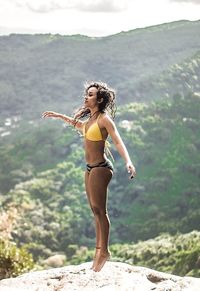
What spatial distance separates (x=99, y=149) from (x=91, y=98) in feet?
2.81

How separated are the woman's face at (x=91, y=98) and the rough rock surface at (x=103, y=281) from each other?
2.99m

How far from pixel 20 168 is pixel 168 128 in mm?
28452

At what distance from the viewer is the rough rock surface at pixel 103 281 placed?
10.8 metres

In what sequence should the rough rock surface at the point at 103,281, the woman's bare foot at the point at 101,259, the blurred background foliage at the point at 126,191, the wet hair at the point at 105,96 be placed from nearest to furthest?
the wet hair at the point at 105,96 < the woman's bare foot at the point at 101,259 < the rough rock surface at the point at 103,281 < the blurred background foliage at the point at 126,191

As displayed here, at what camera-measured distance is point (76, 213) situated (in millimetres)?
93688

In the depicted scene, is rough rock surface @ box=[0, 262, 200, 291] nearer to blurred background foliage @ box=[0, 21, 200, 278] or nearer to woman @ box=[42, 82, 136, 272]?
woman @ box=[42, 82, 136, 272]

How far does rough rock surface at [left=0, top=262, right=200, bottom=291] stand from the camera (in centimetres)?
1080

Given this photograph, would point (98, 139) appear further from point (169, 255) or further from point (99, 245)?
point (169, 255)

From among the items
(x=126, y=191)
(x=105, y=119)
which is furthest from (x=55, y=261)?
(x=105, y=119)

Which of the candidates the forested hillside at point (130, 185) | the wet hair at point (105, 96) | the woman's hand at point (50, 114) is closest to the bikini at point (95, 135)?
the wet hair at point (105, 96)

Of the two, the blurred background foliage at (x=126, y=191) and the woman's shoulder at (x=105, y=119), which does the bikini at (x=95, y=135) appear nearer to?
the woman's shoulder at (x=105, y=119)

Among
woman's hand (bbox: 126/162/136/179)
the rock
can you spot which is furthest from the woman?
the rock

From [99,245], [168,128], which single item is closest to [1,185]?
[168,128]

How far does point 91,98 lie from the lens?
10.2 m
